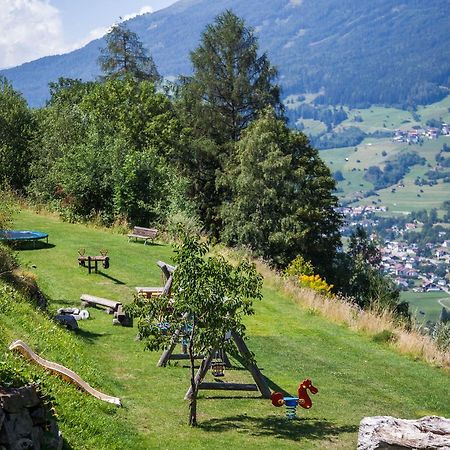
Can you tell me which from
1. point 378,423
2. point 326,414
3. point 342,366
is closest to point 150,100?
point 342,366

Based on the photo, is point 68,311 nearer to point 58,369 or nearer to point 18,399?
point 58,369

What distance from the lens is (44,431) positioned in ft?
32.6

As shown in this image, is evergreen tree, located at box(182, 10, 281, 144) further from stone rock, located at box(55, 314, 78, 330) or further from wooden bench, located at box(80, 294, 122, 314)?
stone rock, located at box(55, 314, 78, 330)

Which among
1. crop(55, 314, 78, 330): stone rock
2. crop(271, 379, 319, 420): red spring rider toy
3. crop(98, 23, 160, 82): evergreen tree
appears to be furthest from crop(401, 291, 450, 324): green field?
crop(271, 379, 319, 420): red spring rider toy

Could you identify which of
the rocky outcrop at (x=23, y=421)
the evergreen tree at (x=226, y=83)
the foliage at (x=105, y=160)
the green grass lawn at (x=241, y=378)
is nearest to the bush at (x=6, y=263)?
the green grass lawn at (x=241, y=378)

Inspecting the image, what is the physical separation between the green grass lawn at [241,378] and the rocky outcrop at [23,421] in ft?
3.36

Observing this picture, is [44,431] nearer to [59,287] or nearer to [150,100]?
[59,287]

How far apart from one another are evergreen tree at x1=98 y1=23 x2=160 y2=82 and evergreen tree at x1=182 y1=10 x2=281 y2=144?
722 inches

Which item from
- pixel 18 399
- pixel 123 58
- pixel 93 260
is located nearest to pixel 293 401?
pixel 18 399

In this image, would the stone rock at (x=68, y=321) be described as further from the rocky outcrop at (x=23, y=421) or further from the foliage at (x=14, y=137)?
the foliage at (x=14, y=137)

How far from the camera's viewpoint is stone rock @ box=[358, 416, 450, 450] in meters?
10.1

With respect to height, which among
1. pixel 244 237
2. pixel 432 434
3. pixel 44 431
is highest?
pixel 44 431

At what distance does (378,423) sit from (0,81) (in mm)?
47537

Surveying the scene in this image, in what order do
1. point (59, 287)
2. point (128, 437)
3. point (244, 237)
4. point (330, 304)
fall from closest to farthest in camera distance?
point (128, 437)
point (59, 287)
point (330, 304)
point (244, 237)
